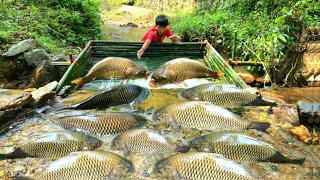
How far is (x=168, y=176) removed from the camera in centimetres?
291

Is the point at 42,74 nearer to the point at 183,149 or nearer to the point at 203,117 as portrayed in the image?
the point at 203,117

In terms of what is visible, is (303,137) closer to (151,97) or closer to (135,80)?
(151,97)

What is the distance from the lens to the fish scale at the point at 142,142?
3326 mm

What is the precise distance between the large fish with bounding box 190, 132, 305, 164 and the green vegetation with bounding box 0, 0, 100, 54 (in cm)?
530

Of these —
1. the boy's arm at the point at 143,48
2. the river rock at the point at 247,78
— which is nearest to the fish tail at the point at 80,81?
the boy's arm at the point at 143,48

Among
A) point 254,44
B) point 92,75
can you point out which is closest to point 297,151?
point 92,75

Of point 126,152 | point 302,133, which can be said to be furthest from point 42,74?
point 302,133

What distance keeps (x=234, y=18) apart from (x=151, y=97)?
654 centimetres

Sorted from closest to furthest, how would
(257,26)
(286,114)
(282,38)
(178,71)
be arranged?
(286,114) → (178,71) → (282,38) → (257,26)

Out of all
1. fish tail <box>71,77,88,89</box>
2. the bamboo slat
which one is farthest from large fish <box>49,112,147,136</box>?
the bamboo slat

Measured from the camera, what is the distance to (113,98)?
175 inches

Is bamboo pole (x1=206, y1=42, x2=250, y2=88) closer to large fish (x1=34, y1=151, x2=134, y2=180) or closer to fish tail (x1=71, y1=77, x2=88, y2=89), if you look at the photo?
fish tail (x1=71, y1=77, x2=88, y2=89)

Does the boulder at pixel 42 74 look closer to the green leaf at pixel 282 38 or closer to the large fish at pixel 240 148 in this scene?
the large fish at pixel 240 148

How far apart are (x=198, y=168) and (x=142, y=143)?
688mm
